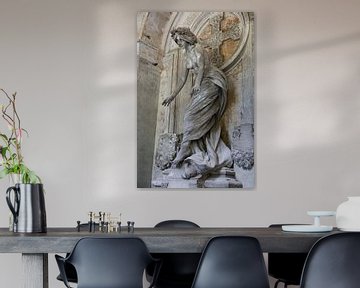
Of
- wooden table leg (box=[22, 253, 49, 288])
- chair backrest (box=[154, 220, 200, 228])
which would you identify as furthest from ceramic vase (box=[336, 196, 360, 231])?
wooden table leg (box=[22, 253, 49, 288])

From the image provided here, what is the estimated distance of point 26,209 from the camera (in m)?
3.20

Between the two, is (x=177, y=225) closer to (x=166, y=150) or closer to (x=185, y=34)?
(x=166, y=150)

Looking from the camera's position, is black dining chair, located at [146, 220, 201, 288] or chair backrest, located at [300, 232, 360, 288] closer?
chair backrest, located at [300, 232, 360, 288]

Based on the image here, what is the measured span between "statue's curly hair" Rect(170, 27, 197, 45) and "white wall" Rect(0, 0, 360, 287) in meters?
0.19

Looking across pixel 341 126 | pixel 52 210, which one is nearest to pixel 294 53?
pixel 341 126

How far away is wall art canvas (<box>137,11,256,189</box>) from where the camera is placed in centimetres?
509

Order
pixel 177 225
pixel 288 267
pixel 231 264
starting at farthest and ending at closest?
1. pixel 177 225
2. pixel 288 267
3. pixel 231 264

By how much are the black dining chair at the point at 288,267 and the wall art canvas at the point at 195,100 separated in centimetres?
104

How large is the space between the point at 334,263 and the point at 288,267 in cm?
120

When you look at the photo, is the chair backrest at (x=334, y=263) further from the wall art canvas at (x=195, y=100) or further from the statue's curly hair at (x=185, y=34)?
the statue's curly hair at (x=185, y=34)

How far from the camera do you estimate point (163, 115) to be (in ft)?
16.8

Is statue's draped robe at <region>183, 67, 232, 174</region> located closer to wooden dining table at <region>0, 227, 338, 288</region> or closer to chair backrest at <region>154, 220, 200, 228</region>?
chair backrest at <region>154, 220, 200, 228</region>

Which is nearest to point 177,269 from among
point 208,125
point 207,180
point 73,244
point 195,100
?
point 73,244

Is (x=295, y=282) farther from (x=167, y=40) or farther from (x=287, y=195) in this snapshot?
(x=167, y=40)
